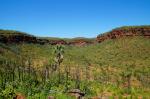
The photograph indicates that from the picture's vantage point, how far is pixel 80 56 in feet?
511

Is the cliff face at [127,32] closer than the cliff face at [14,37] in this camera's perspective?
No

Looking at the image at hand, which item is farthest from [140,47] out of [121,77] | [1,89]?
[1,89]

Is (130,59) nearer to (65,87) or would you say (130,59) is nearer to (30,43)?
(30,43)

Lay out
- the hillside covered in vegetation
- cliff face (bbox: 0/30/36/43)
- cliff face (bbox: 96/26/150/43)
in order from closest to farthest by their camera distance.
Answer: the hillside covered in vegetation, cliff face (bbox: 0/30/36/43), cliff face (bbox: 96/26/150/43)

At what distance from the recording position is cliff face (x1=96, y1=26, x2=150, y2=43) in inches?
6713

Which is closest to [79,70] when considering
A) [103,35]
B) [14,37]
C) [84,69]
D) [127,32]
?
[84,69]

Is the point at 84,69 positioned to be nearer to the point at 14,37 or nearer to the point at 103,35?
the point at 14,37

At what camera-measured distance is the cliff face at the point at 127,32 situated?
170500 mm

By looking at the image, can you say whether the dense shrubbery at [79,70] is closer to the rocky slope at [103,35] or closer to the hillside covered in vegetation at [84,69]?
the hillside covered in vegetation at [84,69]

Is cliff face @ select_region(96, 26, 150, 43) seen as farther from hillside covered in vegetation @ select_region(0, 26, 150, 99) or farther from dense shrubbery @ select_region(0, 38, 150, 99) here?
dense shrubbery @ select_region(0, 38, 150, 99)

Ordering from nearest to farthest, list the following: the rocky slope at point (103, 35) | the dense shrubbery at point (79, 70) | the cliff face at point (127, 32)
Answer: the dense shrubbery at point (79, 70)
the rocky slope at point (103, 35)
the cliff face at point (127, 32)

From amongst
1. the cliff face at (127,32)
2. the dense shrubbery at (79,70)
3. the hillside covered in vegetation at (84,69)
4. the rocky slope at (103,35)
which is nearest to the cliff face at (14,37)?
the rocky slope at (103,35)

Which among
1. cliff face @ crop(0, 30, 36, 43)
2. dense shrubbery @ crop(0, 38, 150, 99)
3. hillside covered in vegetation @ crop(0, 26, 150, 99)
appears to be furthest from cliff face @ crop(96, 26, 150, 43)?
cliff face @ crop(0, 30, 36, 43)

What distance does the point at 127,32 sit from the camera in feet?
581
